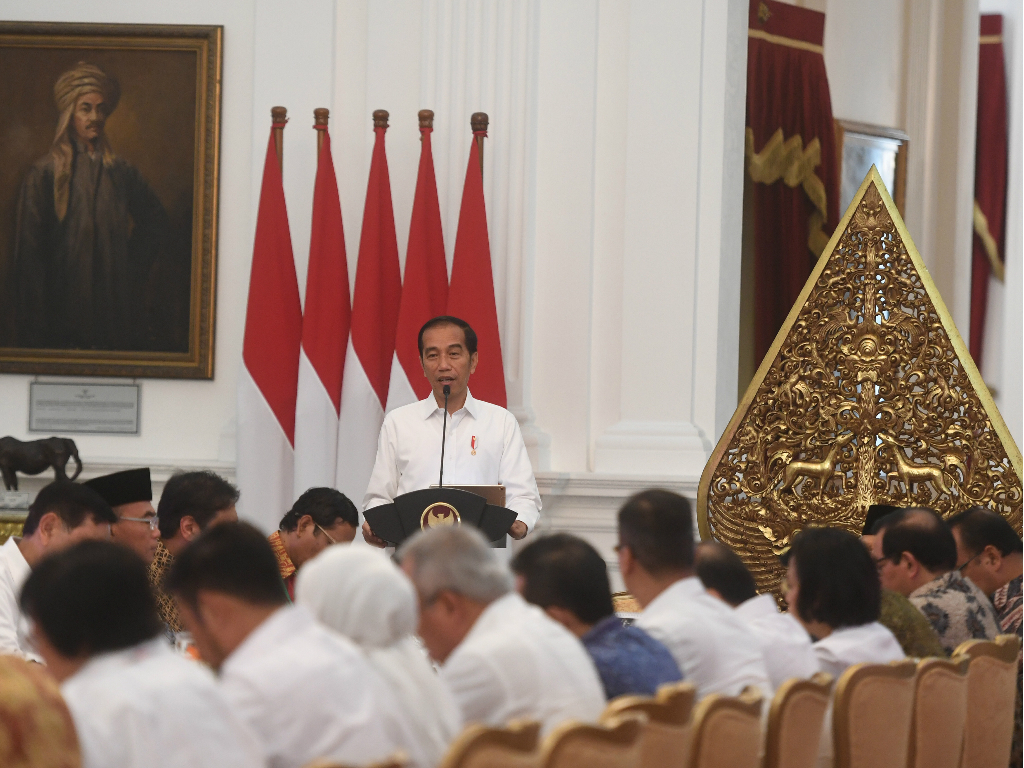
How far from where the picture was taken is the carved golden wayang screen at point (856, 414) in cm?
558

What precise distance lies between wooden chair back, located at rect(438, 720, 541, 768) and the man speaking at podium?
10.3 feet

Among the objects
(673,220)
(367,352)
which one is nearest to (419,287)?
(367,352)

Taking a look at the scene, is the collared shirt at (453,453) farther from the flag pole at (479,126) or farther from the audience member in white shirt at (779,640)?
the audience member in white shirt at (779,640)

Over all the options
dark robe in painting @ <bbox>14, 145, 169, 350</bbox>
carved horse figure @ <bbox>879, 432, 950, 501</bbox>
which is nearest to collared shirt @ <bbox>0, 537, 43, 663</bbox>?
dark robe in painting @ <bbox>14, 145, 169, 350</bbox>

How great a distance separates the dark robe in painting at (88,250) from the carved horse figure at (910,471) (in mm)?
3393

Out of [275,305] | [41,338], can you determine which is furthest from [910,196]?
[41,338]

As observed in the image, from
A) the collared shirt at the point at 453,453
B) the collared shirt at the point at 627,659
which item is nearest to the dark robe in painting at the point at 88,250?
the collared shirt at the point at 453,453

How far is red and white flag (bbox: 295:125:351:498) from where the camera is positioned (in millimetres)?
6211

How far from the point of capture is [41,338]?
6598mm

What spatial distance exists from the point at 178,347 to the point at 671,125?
2.51 m

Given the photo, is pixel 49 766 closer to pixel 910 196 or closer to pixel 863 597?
pixel 863 597

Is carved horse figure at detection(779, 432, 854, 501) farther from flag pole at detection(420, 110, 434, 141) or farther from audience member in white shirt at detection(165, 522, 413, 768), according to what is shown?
audience member in white shirt at detection(165, 522, 413, 768)

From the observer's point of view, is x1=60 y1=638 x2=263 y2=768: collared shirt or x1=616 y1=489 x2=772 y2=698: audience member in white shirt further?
x1=616 y1=489 x2=772 y2=698: audience member in white shirt

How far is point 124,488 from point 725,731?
2.24 meters
